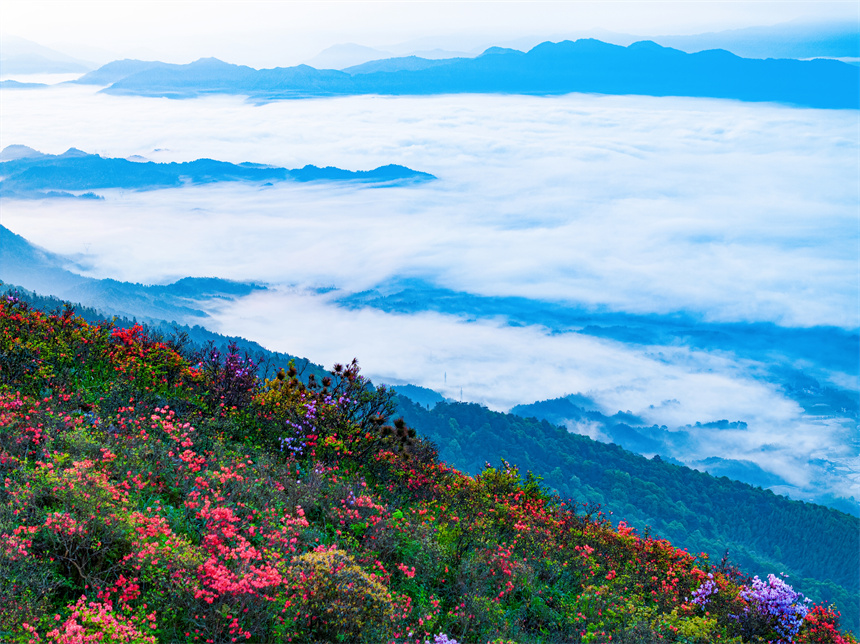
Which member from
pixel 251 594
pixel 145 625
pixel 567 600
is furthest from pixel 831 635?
pixel 145 625

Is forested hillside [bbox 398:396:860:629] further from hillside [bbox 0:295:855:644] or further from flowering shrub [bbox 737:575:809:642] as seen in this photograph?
flowering shrub [bbox 737:575:809:642]

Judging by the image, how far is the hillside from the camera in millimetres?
9469

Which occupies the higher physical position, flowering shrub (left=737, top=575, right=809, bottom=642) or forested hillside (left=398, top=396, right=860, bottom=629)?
flowering shrub (left=737, top=575, right=809, bottom=642)

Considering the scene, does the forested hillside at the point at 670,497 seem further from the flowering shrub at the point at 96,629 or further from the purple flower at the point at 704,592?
the flowering shrub at the point at 96,629

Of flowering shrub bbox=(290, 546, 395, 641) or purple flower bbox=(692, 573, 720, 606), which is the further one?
purple flower bbox=(692, 573, 720, 606)

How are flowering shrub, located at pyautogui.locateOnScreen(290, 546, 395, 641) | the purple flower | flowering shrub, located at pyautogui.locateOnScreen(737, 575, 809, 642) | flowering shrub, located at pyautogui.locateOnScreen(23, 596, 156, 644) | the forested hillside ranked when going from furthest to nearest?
the forested hillside < the purple flower < flowering shrub, located at pyautogui.locateOnScreen(737, 575, 809, 642) < flowering shrub, located at pyautogui.locateOnScreen(290, 546, 395, 641) < flowering shrub, located at pyautogui.locateOnScreen(23, 596, 156, 644)

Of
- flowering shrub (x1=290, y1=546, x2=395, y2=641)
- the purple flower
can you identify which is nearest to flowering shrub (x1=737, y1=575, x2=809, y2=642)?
the purple flower

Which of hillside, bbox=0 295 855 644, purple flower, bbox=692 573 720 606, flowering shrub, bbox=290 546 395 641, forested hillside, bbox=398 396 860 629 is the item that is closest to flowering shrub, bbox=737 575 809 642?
hillside, bbox=0 295 855 644

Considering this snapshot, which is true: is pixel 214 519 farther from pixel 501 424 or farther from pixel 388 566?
pixel 501 424

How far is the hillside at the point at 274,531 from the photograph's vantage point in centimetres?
947

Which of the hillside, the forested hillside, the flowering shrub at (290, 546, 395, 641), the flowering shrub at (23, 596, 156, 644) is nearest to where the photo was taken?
the flowering shrub at (23, 596, 156, 644)

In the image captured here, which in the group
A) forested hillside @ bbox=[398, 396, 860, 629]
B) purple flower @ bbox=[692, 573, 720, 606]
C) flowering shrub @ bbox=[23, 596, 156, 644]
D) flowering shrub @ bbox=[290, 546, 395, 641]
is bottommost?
forested hillside @ bbox=[398, 396, 860, 629]

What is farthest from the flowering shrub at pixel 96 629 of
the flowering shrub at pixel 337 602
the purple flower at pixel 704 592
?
the purple flower at pixel 704 592

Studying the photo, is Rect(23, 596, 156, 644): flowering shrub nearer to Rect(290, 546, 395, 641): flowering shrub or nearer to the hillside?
the hillside
